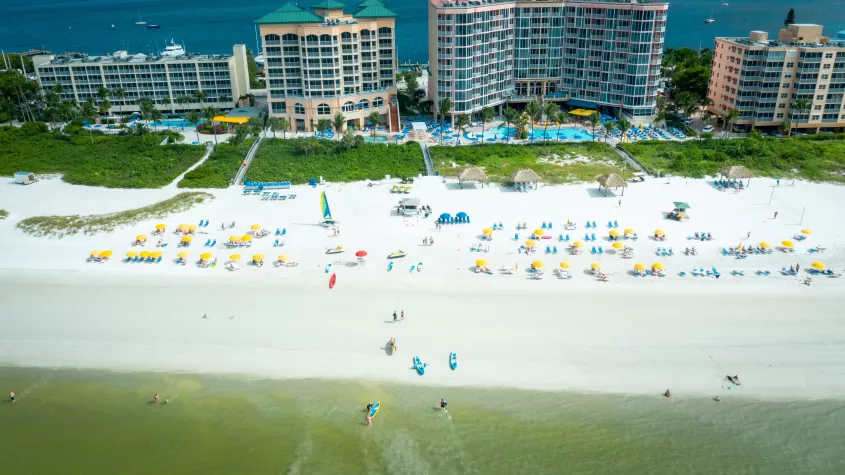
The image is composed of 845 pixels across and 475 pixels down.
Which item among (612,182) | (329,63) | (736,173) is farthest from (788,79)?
(329,63)

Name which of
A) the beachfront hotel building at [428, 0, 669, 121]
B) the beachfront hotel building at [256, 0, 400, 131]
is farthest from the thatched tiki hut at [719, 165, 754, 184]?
the beachfront hotel building at [256, 0, 400, 131]

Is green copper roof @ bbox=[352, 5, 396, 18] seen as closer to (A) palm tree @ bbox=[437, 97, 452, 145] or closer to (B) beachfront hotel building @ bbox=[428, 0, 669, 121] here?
(B) beachfront hotel building @ bbox=[428, 0, 669, 121]

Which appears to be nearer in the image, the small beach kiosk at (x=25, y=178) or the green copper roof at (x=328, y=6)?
the small beach kiosk at (x=25, y=178)

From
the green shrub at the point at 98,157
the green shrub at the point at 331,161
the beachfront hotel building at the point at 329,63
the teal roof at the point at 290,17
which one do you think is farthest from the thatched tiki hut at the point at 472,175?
the green shrub at the point at 98,157

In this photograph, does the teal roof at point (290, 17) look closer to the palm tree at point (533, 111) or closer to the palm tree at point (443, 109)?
the palm tree at point (443, 109)

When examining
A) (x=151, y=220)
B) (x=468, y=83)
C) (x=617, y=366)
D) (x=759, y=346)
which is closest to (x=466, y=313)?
(x=617, y=366)
